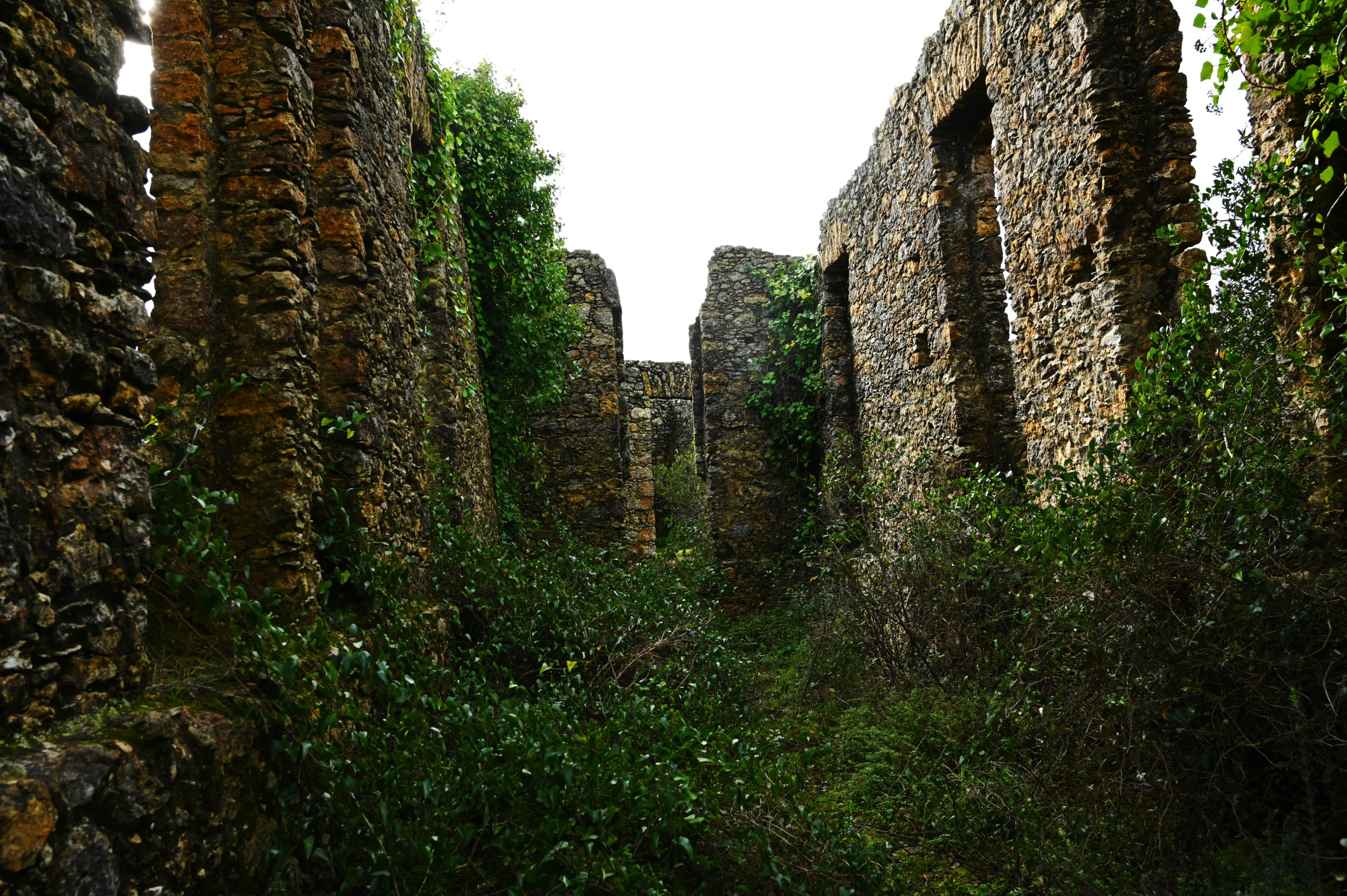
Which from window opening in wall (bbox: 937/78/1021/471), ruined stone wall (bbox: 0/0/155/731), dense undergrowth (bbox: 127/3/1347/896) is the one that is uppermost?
window opening in wall (bbox: 937/78/1021/471)

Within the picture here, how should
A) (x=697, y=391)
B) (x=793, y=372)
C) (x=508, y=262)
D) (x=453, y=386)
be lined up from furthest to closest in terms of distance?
(x=697, y=391), (x=793, y=372), (x=508, y=262), (x=453, y=386)

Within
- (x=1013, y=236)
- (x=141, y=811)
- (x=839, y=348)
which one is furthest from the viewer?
(x=839, y=348)

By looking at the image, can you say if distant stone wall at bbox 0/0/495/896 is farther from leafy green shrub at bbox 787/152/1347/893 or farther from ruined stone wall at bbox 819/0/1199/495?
ruined stone wall at bbox 819/0/1199/495

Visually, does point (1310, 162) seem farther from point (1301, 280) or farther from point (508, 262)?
point (508, 262)

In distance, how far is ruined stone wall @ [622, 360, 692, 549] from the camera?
1049 cm

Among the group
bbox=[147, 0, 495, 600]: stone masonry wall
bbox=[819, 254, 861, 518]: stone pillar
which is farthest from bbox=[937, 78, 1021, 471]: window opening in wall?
bbox=[147, 0, 495, 600]: stone masonry wall

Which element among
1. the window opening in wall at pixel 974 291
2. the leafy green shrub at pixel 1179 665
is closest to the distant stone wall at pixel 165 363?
the leafy green shrub at pixel 1179 665

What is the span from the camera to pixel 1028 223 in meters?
4.72

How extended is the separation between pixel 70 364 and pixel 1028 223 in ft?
15.4

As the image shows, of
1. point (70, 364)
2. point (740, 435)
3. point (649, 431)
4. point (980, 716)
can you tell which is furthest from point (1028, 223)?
point (649, 431)

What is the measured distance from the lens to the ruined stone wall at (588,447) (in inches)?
373

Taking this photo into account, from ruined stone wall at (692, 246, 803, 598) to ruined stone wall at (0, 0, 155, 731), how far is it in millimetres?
7833

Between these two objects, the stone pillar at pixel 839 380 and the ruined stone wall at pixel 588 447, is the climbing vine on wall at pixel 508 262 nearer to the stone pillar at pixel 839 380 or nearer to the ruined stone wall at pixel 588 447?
the ruined stone wall at pixel 588 447

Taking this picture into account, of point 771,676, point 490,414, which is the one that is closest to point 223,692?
point 771,676
